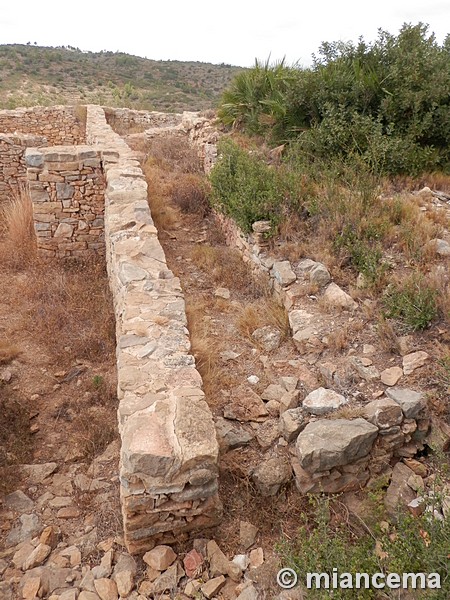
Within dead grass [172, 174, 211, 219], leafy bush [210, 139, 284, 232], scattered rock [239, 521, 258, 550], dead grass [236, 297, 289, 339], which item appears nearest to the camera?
scattered rock [239, 521, 258, 550]

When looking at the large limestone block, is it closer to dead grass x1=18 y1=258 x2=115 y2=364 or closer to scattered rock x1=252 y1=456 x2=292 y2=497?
scattered rock x1=252 y1=456 x2=292 y2=497

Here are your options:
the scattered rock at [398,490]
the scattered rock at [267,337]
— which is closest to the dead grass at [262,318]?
the scattered rock at [267,337]

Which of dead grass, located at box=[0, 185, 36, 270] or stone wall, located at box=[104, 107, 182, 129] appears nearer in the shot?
dead grass, located at box=[0, 185, 36, 270]

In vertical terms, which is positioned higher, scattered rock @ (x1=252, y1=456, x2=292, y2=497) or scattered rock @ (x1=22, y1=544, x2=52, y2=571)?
scattered rock @ (x1=252, y1=456, x2=292, y2=497)

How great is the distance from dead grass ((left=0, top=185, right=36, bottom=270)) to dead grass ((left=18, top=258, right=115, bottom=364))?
20 centimetres

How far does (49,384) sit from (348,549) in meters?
2.87

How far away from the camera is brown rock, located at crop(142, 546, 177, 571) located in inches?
93.5

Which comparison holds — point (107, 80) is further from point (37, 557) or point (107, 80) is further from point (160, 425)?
point (37, 557)

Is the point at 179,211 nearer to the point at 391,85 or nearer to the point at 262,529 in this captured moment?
the point at 391,85

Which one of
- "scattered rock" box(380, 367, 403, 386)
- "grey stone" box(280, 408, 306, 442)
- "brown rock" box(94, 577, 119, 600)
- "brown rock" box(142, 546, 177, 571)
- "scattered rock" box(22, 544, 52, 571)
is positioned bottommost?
"scattered rock" box(22, 544, 52, 571)

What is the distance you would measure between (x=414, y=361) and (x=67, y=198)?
4814 mm

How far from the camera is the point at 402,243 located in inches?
170

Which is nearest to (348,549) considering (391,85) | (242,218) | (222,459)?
(222,459)

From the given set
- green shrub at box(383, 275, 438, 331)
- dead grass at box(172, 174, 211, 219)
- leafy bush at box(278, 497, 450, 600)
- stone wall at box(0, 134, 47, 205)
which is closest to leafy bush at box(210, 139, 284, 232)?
dead grass at box(172, 174, 211, 219)
